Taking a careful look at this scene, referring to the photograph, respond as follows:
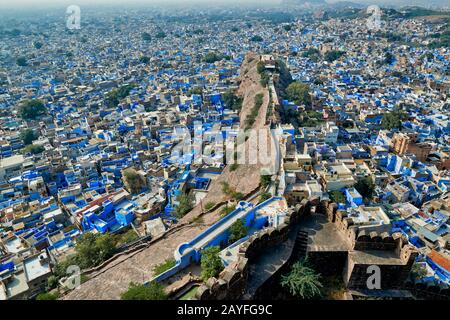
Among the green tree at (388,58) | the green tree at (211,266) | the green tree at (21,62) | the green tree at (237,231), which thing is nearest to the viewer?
the green tree at (211,266)

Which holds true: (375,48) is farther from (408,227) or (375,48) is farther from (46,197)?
(46,197)

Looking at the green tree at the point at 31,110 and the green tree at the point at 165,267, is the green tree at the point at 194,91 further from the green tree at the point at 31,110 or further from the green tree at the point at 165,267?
the green tree at the point at 165,267

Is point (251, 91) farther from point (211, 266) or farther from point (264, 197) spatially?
point (211, 266)

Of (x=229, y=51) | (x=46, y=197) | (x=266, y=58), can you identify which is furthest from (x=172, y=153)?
(x=229, y=51)

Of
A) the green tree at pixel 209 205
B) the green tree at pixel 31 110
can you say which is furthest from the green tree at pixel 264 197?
the green tree at pixel 31 110

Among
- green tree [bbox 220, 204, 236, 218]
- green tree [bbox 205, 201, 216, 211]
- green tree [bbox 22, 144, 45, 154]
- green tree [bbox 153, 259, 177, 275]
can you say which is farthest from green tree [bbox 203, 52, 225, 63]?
green tree [bbox 153, 259, 177, 275]

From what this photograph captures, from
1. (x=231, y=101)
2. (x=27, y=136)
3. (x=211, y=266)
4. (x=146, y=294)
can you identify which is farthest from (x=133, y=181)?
(x=231, y=101)
